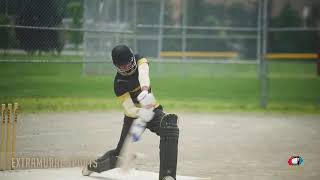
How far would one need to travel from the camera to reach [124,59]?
8719 mm

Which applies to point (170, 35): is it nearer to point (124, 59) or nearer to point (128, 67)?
point (128, 67)

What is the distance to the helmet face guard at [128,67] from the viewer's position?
28.8ft

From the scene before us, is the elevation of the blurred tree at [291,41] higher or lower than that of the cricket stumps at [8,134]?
lower

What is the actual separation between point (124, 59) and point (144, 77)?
0.32 metres

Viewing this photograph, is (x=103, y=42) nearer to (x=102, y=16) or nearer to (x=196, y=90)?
(x=102, y=16)

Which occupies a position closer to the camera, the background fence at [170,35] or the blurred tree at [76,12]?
the background fence at [170,35]

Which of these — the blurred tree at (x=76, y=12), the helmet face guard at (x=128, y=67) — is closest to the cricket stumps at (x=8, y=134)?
the helmet face guard at (x=128, y=67)

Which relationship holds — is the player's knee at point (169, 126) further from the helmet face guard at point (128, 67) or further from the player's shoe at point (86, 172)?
the player's shoe at point (86, 172)

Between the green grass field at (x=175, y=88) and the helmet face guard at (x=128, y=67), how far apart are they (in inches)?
422

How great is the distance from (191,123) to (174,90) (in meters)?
9.89

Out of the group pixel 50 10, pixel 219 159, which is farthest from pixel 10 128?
pixel 50 10

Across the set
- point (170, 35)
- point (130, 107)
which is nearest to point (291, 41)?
point (170, 35)

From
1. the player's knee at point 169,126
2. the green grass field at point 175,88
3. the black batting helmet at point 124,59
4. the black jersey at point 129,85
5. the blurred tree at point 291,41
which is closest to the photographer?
the player's knee at point 169,126

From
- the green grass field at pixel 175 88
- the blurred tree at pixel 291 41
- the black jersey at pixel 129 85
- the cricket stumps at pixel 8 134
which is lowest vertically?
the green grass field at pixel 175 88
